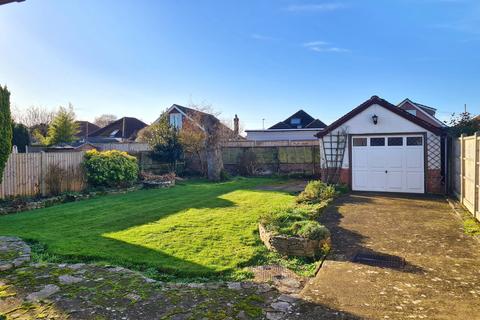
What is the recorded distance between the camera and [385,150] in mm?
13047

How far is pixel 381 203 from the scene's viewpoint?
10.6 metres

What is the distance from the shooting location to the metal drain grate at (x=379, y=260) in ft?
17.2

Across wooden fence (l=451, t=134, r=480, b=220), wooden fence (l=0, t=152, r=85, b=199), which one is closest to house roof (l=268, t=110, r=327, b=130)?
→ wooden fence (l=451, t=134, r=480, b=220)

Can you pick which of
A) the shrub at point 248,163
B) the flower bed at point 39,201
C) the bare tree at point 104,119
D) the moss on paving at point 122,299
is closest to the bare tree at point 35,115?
the bare tree at point 104,119

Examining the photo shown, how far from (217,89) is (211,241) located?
1755cm

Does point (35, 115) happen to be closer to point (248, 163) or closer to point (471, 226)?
point (248, 163)

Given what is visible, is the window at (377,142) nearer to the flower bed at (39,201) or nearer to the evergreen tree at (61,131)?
the flower bed at (39,201)

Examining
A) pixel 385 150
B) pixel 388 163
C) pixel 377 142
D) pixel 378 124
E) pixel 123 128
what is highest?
pixel 123 128

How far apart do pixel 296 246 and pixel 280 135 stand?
29548 millimetres

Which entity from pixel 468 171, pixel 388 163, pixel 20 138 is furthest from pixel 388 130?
pixel 20 138

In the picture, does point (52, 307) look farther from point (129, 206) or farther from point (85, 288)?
point (129, 206)

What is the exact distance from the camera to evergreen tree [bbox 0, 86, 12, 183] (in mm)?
9297

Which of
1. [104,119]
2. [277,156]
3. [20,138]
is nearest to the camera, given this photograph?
[277,156]

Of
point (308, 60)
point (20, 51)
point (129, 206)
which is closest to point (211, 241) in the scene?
point (129, 206)
